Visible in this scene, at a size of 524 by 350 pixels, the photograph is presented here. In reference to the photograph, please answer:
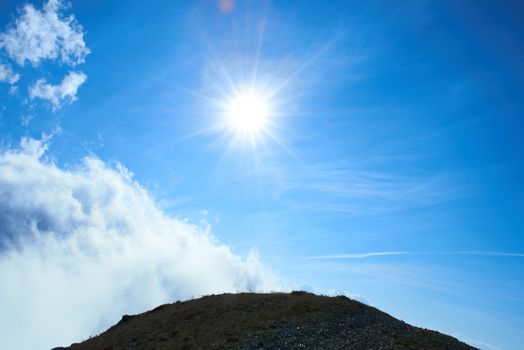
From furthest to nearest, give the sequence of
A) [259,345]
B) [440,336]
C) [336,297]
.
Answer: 1. [336,297]
2. [440,336]
3. [259,345]

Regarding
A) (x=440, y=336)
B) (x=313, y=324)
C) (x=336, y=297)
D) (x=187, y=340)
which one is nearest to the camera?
(x=187, y=340)

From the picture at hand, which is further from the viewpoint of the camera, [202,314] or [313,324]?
[202,314]

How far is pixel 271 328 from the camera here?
37.0 m

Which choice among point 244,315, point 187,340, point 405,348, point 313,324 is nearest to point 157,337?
point 187,340

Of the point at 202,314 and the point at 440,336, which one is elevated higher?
the point at 202,314

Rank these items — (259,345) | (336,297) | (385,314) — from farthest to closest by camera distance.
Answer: (336,297) → (385,314) → (259,345)

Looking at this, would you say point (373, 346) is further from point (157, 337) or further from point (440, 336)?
point (157, 337)

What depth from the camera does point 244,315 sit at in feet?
135

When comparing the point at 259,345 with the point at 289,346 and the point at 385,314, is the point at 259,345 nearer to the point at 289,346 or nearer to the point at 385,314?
the point at 289,346

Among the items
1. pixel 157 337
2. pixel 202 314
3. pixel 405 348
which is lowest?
pixel 405 348

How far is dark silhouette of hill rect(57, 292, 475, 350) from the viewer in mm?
34647

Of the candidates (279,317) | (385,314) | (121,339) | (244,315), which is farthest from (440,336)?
(121,339)

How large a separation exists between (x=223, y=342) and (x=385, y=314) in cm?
2371

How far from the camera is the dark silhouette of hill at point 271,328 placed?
3465cm
